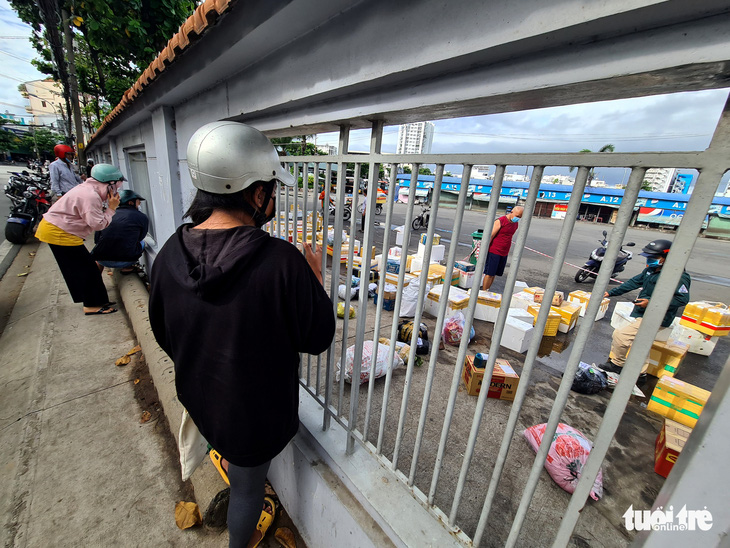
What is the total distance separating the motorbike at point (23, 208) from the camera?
7.46 m

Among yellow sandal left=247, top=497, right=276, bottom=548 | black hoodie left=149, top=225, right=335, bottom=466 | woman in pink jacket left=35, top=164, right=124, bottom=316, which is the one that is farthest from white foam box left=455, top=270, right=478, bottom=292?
woman in pink jacket left=35, top=164, right=124, bottom=316

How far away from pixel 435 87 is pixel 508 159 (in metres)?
0.51

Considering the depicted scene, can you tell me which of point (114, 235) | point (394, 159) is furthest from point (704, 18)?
point (114, 235)

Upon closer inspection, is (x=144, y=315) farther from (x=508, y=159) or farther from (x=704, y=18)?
(x=704, y=18)

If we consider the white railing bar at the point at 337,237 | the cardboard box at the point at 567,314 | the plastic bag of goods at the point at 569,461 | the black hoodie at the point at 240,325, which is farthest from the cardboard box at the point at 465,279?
the black hoodie at the point at 240,325

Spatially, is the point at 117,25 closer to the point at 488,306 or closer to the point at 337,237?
the point at 337,237

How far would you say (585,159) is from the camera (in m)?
0.77

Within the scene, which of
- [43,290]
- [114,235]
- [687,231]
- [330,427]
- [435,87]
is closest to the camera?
[687,231]

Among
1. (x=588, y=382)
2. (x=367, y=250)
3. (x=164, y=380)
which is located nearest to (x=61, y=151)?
(x=164, y=380)

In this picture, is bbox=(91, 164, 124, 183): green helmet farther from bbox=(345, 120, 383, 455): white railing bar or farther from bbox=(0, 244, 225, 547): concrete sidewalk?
bbox=(345, 120, 383, 455): white railing bar

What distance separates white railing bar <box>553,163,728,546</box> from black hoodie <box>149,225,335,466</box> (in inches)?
38.1

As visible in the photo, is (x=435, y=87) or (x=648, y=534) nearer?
(x=648, y=534)

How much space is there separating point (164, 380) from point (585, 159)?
11.0ft

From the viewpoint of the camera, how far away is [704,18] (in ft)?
2.22
